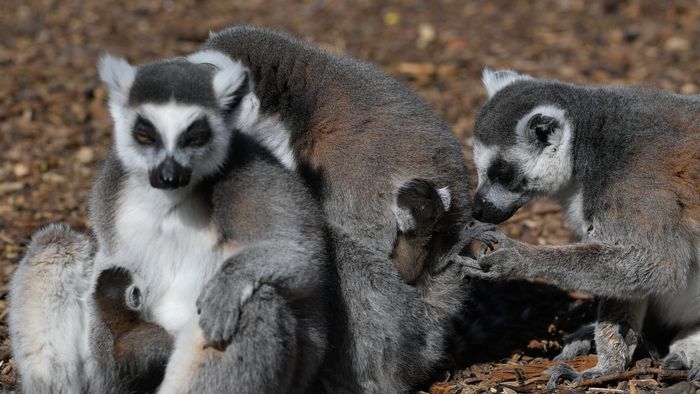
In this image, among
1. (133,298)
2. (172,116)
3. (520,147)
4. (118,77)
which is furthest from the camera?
(520,147)

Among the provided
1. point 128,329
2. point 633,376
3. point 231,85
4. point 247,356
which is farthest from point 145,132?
point 633,376

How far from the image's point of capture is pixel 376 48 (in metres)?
12.9

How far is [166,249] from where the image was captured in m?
5.30

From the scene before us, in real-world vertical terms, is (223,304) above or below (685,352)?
below

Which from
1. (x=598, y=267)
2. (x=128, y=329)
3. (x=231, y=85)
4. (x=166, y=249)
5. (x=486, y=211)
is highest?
(x=231, y=85)

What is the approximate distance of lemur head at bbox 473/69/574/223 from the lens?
6.34 m

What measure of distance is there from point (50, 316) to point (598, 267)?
11.4ft

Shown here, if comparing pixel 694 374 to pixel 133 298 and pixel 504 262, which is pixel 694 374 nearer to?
pixel 504 262

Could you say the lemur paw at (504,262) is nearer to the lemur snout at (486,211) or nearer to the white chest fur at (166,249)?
the lemur snout at (486,211)

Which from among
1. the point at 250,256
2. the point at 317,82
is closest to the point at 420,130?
the point at 317,82

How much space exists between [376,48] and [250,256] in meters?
8.35

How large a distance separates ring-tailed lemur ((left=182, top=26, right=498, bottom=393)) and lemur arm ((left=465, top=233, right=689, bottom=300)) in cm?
30

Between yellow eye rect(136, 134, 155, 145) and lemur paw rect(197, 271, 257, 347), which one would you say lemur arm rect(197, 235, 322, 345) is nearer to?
lemur paw rect(197, 271, 257, 347)

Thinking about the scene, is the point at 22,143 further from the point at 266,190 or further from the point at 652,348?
the point at 652,348
